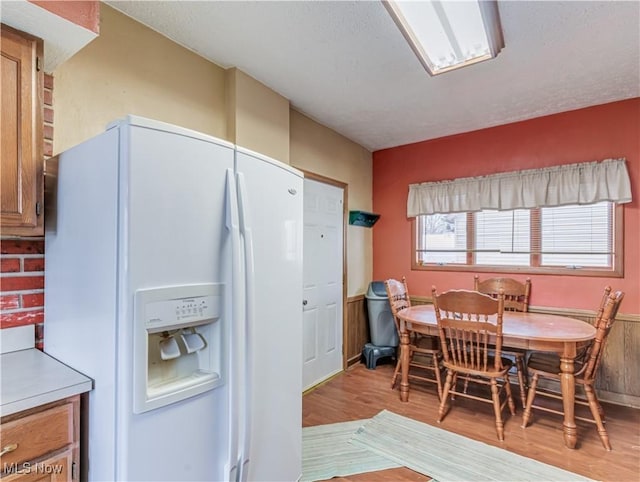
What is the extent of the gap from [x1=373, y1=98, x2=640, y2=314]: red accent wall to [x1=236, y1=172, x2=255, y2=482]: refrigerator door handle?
3.02m

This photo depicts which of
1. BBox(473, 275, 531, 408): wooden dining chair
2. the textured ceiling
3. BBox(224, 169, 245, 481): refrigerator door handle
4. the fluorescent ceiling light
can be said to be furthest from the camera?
BBox(473, 275, 531, 408): wooden dining chair

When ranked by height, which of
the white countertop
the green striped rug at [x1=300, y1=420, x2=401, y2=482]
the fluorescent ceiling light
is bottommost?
the green striped rug at [x1=300, y1=420, x2=401, y2=482]

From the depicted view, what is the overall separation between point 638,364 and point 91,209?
4048 mm

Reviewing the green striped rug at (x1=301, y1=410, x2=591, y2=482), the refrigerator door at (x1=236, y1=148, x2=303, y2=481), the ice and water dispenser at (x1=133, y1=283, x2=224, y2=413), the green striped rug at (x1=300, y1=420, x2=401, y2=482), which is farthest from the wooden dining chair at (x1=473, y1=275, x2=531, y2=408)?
the ice and water dispenser at (x1=133, y1=283, x2=224, y2=413)

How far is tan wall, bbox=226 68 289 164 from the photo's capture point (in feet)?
7.77

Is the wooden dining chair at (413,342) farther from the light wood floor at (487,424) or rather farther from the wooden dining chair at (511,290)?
the wooden dining chair at (511,290)

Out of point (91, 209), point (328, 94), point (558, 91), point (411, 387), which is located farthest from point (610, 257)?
point (91, 209)

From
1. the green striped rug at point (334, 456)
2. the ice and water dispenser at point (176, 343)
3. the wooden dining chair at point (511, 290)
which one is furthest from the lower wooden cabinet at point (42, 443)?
the wooden dining chair at point (511, 290)

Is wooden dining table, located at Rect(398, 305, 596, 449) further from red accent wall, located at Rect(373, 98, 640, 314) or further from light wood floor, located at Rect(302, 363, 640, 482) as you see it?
red accent wall, located at Rect(373, 98, 640, 314)

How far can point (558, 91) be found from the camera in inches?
108

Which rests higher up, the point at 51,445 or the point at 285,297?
the point at 285,297

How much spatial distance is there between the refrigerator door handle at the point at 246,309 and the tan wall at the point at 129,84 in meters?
1.05

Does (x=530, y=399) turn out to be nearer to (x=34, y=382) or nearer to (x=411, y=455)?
(x=411, y=455)

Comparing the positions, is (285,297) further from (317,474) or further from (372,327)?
(372,327)
